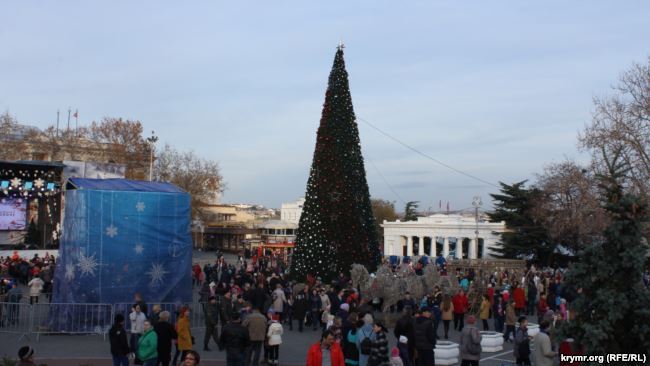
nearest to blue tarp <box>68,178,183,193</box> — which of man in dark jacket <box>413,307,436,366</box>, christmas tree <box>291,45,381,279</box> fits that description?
christmas tree <box>291,45,381,279</box>

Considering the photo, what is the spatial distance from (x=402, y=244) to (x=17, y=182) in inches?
1433

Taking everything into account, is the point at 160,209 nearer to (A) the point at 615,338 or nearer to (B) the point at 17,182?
(A) the point at 615,338

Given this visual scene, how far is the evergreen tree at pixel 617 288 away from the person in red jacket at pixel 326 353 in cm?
364

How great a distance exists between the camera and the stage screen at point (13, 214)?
3878 cm

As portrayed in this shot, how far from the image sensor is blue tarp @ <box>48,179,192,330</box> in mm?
18016

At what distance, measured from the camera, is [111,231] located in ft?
60.4

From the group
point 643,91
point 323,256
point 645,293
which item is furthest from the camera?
point 643,91

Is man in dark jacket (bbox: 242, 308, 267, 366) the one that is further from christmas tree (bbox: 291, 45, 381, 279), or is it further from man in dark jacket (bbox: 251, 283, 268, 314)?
christmas tree (bbox: 291, 45, 381, 279)

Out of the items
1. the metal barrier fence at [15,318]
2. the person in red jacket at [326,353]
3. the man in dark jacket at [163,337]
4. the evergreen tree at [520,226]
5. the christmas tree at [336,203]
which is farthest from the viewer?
the evergreen tree at [520,226]

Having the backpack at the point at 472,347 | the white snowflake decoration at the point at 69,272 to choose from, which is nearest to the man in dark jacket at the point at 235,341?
the backpack at the point at 472,347

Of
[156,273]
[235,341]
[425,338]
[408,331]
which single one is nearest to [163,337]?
[235,341]

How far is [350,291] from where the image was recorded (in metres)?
19.2

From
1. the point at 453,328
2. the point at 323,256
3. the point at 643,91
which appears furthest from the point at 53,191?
the point at 643,91

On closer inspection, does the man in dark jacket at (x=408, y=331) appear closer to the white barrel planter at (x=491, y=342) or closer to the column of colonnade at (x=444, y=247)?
the white barrel planter at (x=491, y=342)
